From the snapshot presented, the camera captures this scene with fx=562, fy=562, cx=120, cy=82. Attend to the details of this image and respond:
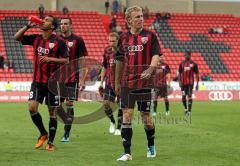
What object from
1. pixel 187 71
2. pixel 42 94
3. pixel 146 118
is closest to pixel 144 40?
pixel 146 118

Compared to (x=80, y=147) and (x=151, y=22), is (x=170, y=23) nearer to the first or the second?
(x=151, y=22)

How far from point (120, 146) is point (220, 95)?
22857 millimetres

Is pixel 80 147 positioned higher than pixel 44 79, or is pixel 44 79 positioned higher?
pixel 44 79

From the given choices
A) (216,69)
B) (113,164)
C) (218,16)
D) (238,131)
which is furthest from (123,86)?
(218,16)

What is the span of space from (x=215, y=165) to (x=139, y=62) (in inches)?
72.3

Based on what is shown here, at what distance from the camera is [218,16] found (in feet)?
153

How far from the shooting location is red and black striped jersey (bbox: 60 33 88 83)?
36.0ft

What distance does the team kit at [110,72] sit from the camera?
8.20 meters

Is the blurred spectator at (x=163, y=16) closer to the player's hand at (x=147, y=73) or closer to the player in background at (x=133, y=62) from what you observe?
the player in background at (x=133, y=62)

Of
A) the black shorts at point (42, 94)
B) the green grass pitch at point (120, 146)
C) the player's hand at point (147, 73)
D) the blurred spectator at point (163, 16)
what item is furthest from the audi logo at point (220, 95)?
the player's hand at point (147, 73)

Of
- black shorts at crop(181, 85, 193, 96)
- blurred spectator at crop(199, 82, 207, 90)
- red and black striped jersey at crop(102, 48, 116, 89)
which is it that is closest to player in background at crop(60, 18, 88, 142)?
red and black striped jersey at crop(102, 48, 116, 89)

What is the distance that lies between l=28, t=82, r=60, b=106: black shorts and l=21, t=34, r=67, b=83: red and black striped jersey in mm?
102

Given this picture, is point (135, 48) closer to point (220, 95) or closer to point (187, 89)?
point (187, 89)

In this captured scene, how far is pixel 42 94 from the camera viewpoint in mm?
9648
